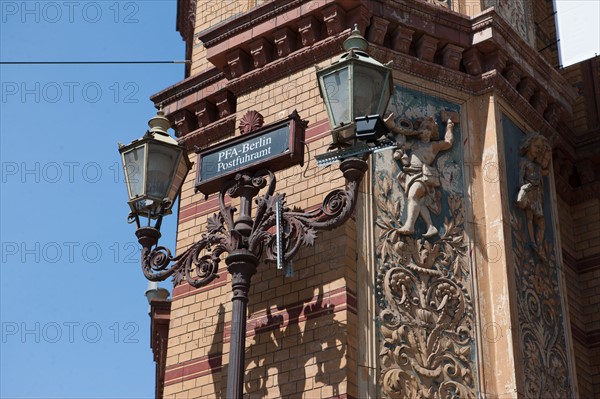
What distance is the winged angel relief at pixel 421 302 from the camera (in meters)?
12.0

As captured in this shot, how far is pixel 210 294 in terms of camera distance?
1362 centimetres

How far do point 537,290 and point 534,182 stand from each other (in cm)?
134

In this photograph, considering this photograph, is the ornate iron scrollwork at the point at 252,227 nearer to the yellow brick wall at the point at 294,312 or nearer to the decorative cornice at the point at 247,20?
the yellow brick wall at the point at 294,312

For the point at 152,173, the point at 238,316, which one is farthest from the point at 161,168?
the point at 238,316

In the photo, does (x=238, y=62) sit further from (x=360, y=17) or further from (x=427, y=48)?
(x=427, y=48)

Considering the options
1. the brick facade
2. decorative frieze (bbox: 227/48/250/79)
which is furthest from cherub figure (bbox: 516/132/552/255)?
decorative frieze (bbox: 227/48/250/79)

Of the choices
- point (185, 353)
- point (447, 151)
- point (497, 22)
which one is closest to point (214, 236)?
point (185, 353)

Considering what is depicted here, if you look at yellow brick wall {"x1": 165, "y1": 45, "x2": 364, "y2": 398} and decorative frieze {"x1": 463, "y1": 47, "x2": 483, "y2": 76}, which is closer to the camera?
yellow brick wall {"x1": 165, "y1": 45, "x2": 364, "y2": 398}

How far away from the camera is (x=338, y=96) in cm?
1027

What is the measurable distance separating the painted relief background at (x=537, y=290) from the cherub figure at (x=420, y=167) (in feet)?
3.40

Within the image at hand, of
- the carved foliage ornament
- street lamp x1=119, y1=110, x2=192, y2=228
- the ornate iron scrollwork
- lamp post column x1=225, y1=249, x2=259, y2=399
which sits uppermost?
the carved foliage ornament

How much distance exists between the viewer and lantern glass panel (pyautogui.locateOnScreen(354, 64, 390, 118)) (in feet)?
33.3

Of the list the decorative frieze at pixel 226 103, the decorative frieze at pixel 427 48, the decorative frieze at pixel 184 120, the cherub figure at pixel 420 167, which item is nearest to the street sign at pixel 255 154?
the cherub figure at pixel 420 167

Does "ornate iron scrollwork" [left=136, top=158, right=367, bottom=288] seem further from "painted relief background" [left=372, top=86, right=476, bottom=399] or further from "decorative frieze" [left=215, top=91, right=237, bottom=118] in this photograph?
"decorative frieze" [left=215, top=91, right=237, bottom=118]
